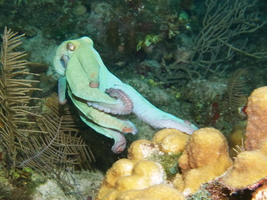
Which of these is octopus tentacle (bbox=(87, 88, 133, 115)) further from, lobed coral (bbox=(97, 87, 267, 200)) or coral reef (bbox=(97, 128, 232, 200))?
coral reef (bbox=(97, 128, 232, 200))

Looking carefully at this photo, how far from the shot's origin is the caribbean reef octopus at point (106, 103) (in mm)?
2475

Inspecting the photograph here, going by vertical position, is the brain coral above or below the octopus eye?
below

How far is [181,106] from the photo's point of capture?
232 inches

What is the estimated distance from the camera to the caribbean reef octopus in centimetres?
247

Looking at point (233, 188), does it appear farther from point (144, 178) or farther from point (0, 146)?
point (0, 146)

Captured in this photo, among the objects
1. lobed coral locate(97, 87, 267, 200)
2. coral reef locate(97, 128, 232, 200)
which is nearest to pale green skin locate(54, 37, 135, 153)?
lobed coral locate(97, 87, 267, 200)

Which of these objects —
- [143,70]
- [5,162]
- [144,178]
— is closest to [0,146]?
[5,162]

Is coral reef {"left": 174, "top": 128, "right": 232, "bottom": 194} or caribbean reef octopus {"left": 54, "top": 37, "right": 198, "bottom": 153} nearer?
coral reef {"left": 174, "top": 128, "right": 232, "bottom": 194}

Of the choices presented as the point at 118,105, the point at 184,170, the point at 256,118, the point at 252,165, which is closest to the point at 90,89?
→ the point at 118,105

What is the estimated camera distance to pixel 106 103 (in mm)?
2471

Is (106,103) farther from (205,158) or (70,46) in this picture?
(205,158)

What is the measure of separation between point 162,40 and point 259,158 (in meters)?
5.79

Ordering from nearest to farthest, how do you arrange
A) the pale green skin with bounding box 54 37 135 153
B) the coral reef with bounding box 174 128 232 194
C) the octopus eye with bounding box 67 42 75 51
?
the coral reef with bounding box 174 128 232 194, the pale green skin with bounding box 54 37 135 153, the octopus eye with bounding box 67 42 75 51

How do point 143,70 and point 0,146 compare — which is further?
point 143,70
